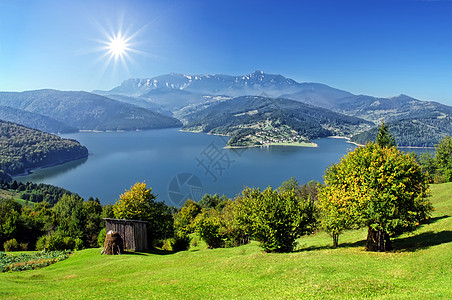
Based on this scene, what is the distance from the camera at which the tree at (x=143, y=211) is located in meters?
35.0

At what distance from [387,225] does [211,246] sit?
2522 centimetres

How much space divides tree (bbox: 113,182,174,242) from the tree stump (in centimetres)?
603

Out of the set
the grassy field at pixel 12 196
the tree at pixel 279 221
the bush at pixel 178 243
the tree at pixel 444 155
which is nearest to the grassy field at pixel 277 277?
the tree at pixel 279 221

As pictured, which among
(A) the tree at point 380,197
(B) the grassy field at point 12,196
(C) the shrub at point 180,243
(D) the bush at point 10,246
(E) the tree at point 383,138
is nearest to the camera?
(A) the tree at point 380,197

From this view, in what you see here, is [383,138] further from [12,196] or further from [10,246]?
[12,196]

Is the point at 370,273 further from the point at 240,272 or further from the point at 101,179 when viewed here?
the point at 101,179

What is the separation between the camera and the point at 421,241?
1972cm

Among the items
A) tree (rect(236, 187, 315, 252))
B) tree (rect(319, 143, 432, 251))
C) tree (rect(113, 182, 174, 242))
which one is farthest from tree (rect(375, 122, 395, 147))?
tree (rect(113, 182, 174, 242))

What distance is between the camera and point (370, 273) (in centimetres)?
1493

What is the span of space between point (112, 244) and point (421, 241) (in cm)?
2805

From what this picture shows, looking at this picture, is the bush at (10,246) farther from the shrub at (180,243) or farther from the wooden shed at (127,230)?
the shrub at (180,243)

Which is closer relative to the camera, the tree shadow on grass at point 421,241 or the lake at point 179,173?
the tree shadow on grass at point 421,241

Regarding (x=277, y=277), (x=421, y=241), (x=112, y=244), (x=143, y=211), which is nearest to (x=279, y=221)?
(x=277, y=277)

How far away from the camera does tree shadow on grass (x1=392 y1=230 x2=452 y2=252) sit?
1844cm
